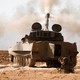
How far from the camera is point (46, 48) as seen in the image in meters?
24.0

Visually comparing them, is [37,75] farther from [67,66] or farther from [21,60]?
[21,60]

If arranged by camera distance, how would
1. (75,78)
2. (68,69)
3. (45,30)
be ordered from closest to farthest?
(75,78) → (68,69) → (45,30)

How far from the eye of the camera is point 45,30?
25.8 metres

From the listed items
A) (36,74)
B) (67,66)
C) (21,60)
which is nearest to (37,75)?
(36,74)

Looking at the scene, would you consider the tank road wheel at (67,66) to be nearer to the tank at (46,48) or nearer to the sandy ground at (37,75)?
the sandy ground at (37,75)

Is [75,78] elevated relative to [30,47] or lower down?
lower down

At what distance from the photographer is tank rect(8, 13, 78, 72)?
23688 mm

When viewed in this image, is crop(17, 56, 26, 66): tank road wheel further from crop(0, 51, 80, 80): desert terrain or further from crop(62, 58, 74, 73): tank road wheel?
crop(62, 58, 74, 73): tank road wheel

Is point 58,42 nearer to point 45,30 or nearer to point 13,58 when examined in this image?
point 45,30

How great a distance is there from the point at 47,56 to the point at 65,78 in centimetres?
967

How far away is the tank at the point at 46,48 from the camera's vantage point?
23.7 meters

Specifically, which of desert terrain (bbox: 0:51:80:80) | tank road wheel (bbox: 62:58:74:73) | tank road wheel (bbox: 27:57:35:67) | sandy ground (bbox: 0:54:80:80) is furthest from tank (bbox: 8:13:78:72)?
sandy ground (bbox: 0:54:80:80)

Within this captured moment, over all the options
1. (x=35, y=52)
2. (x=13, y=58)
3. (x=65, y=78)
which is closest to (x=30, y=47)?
(x=35, y=52)

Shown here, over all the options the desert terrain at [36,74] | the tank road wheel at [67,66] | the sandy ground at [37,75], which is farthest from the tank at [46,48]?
the sandy ground at [37,75]
